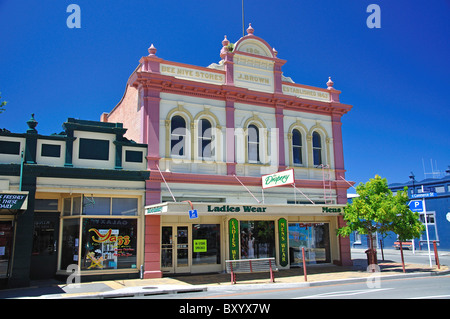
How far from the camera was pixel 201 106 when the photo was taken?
19188 millimetres

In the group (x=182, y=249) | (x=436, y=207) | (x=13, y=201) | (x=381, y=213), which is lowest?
(x=182, y=249)

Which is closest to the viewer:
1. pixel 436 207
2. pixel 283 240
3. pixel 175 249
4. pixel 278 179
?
pixel 175 249

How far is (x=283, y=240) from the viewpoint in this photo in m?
19.8

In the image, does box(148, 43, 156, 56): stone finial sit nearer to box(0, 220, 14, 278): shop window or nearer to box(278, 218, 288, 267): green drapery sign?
box(0, 220, 14, 278): shop window

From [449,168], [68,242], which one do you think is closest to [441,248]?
[449,168]

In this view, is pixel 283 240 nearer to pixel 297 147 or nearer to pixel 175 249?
pixel 297 147

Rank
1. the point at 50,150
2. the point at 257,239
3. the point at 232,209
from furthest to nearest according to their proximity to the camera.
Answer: the point at 257,239 → the point at 232,209 → the point at 50,150

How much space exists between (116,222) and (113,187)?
4.72 ft

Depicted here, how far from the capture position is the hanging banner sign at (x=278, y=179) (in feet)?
57.3

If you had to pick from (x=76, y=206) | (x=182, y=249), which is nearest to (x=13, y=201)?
(x=76, y=206)

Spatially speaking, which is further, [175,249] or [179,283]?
[175,249]

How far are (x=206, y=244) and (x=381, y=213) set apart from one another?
773 cm

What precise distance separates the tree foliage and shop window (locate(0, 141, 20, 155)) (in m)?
14.2

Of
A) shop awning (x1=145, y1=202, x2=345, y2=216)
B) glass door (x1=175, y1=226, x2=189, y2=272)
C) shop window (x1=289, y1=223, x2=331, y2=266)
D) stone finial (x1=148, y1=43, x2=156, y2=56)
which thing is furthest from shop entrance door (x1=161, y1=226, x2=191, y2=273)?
stone finial (x1=148, y1=43, x2=156, y2=56)
